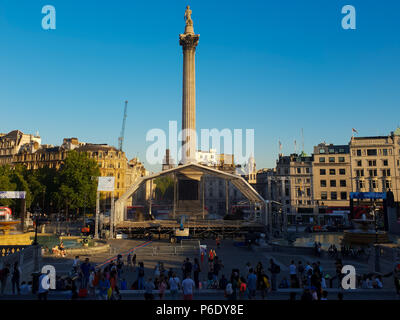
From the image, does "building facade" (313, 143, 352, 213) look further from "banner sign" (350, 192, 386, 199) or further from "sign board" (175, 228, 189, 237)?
"sign board" (175, 228, 189, 237)

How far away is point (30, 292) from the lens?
16.7m

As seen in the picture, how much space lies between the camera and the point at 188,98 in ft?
230

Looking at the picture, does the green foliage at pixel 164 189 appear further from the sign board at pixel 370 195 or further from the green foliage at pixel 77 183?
the sign board at pixel 370 195

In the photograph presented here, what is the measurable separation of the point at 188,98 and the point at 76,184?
33.3m

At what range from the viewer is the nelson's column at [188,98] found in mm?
69375

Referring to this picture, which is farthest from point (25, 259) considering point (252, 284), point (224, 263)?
point (252, 284)

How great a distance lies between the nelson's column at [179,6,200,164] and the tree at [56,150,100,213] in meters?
23.3

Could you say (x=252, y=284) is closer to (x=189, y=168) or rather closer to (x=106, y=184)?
(x=106, y=184)

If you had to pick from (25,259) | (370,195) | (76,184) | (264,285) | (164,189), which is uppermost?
(76,184)

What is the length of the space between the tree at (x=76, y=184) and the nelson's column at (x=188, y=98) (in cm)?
2335

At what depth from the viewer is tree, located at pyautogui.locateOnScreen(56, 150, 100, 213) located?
7006cm

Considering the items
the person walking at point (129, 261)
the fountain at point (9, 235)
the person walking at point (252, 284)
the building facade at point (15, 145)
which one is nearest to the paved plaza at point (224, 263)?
the person walking at point (129, 261)

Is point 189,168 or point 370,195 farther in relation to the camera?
point 189,168

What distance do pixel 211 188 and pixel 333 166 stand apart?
5853 centimetres
